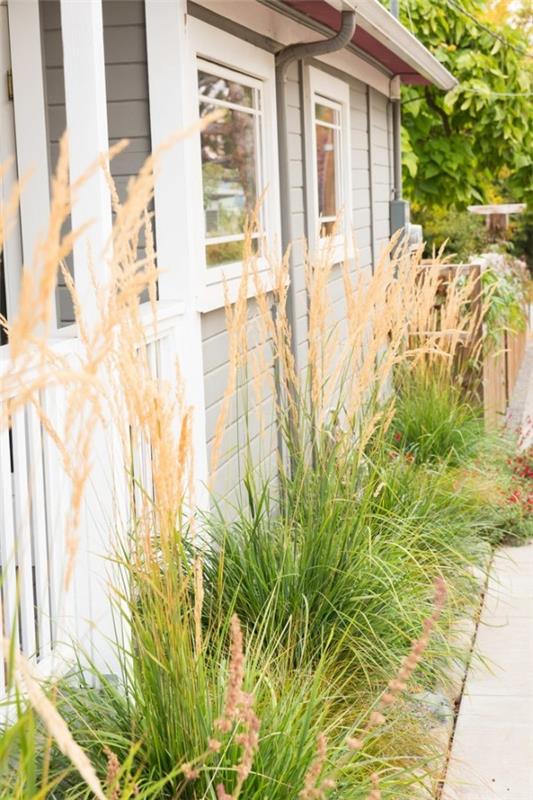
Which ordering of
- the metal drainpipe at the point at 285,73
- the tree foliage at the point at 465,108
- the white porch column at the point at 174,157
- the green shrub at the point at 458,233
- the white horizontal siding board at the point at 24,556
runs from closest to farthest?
the white horizontal siding board at the point at 24,556, the white porch column at the point at 174,157, the metal drainpipe at the point at 285,73, the tree foliage at the point at 465,108, the green shrub at the point at 458,233

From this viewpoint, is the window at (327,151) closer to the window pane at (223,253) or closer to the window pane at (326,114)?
the window pane at (326,114)

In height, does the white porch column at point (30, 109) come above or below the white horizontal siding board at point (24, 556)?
above

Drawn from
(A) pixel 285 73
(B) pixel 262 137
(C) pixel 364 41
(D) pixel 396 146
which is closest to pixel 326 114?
(C) pixel 364 41

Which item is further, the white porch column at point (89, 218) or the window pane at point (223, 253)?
the window pane at point (223, 253)

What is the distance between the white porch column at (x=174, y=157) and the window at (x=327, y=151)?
229 centimetres

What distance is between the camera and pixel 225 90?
5.46 meters

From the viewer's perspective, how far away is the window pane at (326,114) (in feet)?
24.8

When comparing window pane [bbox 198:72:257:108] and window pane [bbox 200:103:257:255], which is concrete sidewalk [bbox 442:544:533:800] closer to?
window pane [bbox 200:103:257:255]

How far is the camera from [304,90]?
271 inches

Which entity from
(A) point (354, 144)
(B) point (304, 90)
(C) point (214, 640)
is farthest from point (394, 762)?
(A) point (354, 144)

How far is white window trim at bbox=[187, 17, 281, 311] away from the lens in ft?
15.4

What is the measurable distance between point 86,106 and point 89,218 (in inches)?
12.4

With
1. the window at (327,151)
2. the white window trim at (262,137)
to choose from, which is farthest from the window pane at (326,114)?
the white window trim at (262,137)

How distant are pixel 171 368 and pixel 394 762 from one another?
1625 mm
